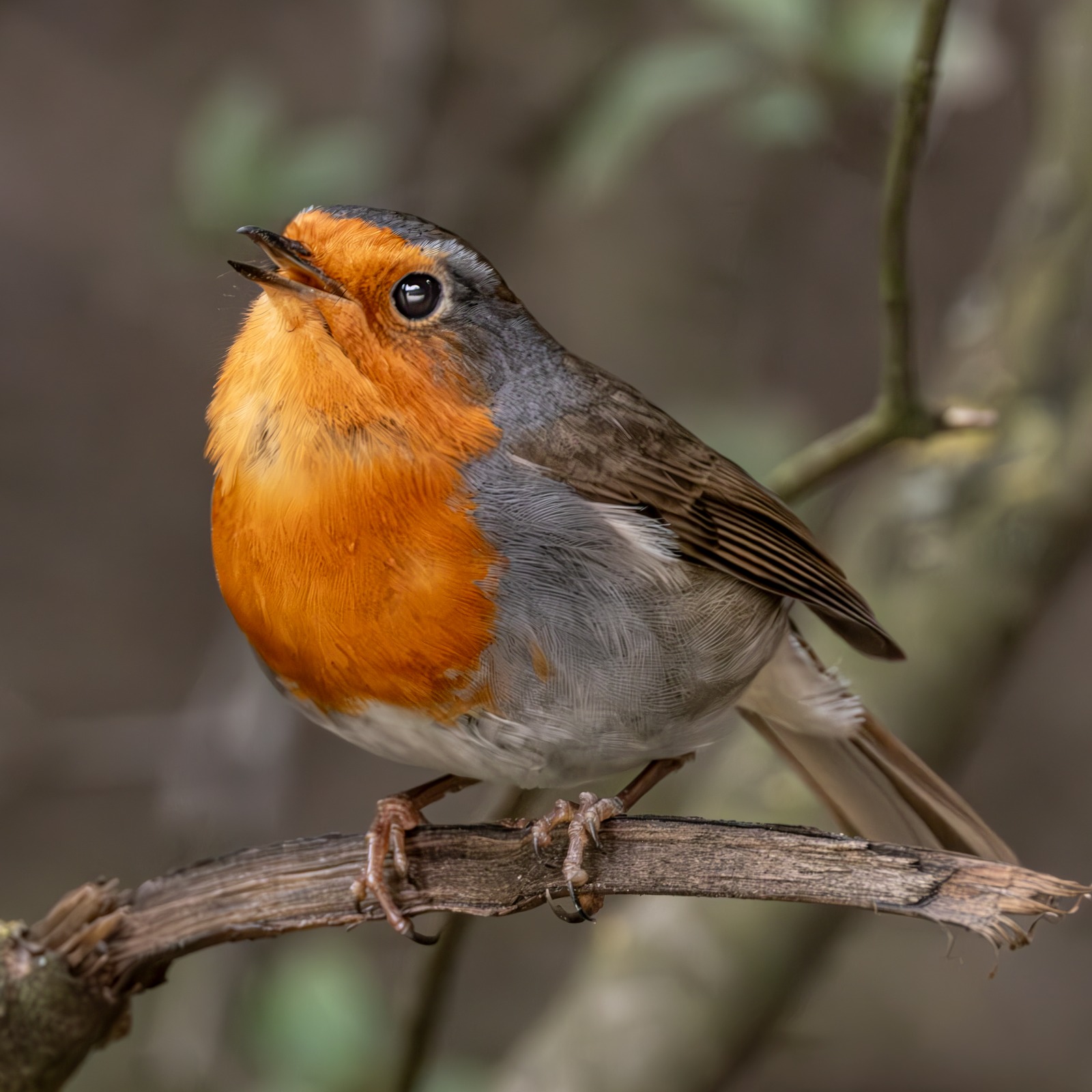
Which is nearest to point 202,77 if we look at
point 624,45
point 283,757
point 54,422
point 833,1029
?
point 54,422

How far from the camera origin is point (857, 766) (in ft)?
9.85

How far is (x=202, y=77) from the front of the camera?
6219 mm

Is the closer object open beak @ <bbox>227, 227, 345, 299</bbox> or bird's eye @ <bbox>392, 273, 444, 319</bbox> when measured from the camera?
open beak @ <bbox>227, 227, 345, 299</bbox>

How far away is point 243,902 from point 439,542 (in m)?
0.72

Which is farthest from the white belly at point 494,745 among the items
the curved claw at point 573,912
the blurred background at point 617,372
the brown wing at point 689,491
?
the blurred background at point 617,372

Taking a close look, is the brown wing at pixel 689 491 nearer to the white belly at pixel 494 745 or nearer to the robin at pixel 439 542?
the robin at pixel 439 542

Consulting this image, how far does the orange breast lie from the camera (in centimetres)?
215

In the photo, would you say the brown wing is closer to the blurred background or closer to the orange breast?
the orange breast

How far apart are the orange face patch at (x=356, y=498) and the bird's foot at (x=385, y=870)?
25 centimetres

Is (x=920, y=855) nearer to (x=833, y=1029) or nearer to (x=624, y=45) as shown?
(x=624, y=45)

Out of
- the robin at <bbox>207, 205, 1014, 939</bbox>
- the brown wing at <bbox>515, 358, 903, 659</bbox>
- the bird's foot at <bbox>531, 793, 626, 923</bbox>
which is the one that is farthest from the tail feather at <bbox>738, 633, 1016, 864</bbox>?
the bird's foot at <bbox>531, 793, 626, 923</bbox>

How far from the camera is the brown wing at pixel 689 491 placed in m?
2.42

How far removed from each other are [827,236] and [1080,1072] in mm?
3864

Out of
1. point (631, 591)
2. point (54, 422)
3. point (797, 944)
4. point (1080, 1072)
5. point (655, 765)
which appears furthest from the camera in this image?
point (54, 422)
